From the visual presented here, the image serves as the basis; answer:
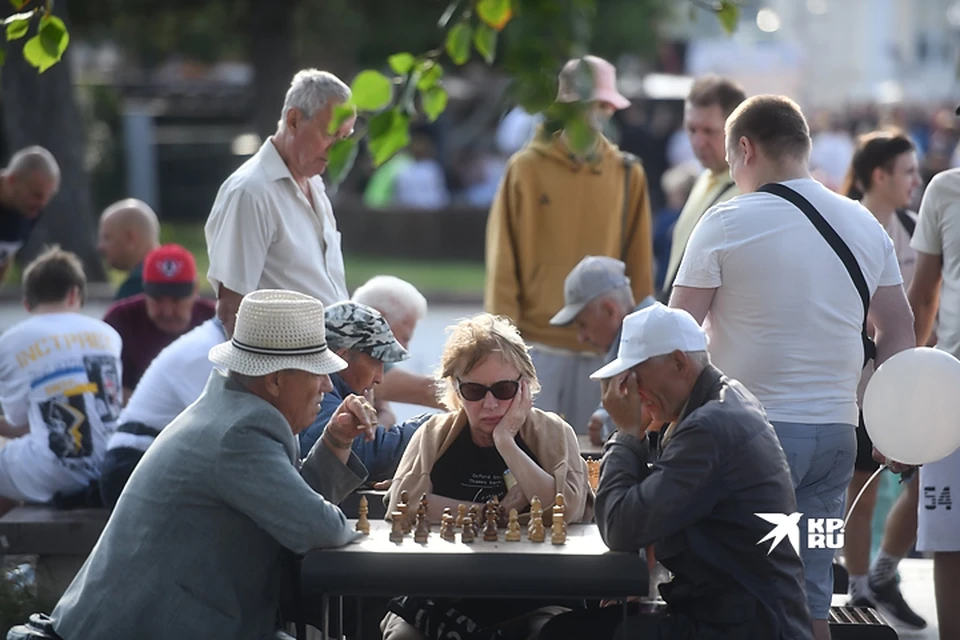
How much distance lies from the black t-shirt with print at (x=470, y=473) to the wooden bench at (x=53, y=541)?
6.05 feet

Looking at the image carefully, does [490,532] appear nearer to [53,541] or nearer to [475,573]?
[475,573]

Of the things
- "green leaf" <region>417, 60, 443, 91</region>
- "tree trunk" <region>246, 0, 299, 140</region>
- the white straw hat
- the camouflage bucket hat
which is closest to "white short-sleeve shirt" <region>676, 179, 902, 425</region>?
the camouflage bucket hat

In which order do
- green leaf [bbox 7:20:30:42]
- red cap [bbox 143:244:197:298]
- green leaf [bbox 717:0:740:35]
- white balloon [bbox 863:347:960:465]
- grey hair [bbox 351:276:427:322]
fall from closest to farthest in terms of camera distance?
green leaf [bbox 717:0:740:35] → green leaf [bbox 7:20:30:42] → white balloon [bbox 863:347:960:465] → grey hair [bbox 351:276:427:322] → red cap [bbox 143:244:197:298]

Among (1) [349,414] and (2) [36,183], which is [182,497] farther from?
(2) [36,183]

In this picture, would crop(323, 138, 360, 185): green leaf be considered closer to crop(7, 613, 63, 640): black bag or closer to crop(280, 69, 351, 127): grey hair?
crop(7, 613, 63, 640): black bag

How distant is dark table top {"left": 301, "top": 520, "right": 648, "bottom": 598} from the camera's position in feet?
13.1

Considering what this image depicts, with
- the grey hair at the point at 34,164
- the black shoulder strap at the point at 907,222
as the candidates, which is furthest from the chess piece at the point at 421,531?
the grey hair at the point at 34,164

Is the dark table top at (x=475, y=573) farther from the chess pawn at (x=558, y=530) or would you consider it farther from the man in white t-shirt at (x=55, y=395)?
the man in white t-shirt at (x=55, y=395)

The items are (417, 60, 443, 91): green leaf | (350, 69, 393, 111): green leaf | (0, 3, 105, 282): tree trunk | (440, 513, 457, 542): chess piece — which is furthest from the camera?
(0, 3, 105, 282): tree trunk

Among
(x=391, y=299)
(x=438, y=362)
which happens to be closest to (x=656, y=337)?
(x=391, y=299)

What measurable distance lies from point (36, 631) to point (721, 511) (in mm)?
1794

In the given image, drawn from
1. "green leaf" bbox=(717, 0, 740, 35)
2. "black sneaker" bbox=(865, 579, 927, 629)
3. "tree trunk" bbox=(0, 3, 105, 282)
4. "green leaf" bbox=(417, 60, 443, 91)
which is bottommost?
"black sneaker" bbox=(865, 579, 927, 629)

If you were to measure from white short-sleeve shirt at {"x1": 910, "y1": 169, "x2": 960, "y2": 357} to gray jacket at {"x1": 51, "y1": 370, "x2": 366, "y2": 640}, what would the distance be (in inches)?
97.0

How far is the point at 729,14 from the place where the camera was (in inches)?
146
